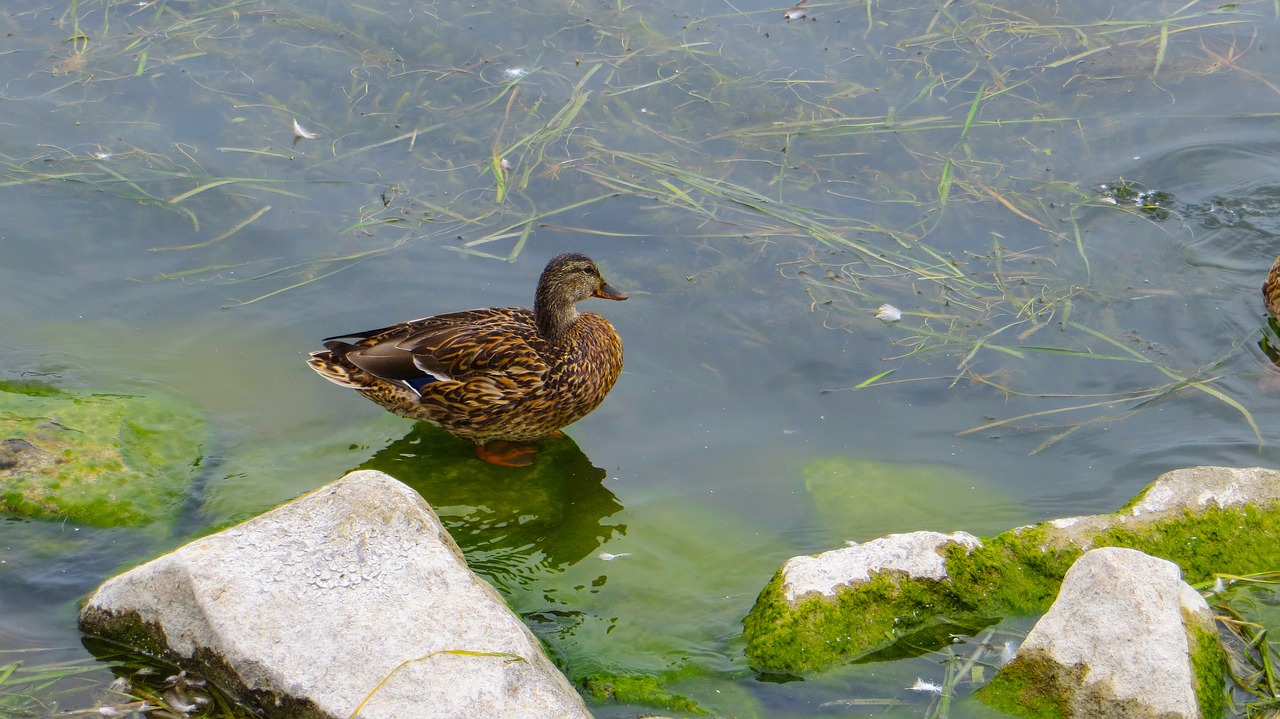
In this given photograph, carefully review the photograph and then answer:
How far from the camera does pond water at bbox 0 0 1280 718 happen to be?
5426 mm

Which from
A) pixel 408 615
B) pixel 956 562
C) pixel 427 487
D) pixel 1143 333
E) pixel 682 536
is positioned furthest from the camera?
pixel 1143 333

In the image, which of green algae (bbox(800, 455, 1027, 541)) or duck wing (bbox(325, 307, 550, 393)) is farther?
duck wing (bbox(325, 307, 550, 393))

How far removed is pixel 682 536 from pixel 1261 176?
510 cm

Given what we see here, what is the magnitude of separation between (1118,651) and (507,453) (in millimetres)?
3320

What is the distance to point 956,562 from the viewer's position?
15.1 ft

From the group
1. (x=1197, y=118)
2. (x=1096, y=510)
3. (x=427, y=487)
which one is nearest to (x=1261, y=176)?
(x=1197, y=118)

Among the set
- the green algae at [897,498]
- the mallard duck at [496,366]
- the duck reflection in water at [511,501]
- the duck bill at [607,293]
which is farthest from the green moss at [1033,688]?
the duck bill at [607,293]

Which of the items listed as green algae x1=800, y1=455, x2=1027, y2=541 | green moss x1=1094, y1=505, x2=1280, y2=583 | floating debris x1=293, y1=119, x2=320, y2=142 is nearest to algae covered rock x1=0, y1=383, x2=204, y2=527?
floating debris x1=293, y1=119, x2=320, y2=142

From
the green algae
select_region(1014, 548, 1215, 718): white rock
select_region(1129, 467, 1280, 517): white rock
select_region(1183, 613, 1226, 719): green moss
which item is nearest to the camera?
select_region(1014, 548, 1215, 718): white rock

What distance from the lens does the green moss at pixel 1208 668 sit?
3.96 m

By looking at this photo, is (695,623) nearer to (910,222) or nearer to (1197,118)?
(910,222)

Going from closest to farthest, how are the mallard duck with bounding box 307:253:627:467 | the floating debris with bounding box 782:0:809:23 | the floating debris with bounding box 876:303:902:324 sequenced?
1. the mallard duck with bounding box 307:253:627:467
2. the floating debris with bounding box 876:303:902:324
3. the floating debris with bounding box 782:0:809:23

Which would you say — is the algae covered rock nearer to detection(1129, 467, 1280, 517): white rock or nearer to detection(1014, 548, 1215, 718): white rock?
detection(1014, 548, 1215, 718): white rock

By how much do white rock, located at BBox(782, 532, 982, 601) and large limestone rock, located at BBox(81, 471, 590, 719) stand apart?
1.03 metres
